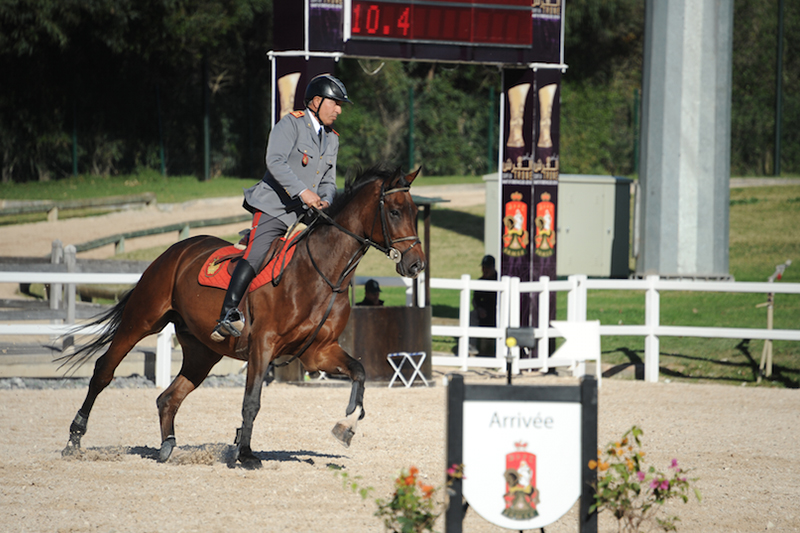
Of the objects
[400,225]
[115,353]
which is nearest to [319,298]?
[400,225]

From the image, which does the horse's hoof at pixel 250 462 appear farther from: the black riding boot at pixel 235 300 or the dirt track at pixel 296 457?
the black riding boot at pixel 235 300

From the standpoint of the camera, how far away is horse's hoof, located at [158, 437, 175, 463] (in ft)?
23.3

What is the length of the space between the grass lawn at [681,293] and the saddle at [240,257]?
7.99 m

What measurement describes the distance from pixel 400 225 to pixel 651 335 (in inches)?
288

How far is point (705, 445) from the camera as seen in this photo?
27.3ft

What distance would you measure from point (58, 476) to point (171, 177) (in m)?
28.7

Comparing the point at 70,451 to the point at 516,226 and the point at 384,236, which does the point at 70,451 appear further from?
the point at 516,226

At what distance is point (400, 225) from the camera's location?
6.48m

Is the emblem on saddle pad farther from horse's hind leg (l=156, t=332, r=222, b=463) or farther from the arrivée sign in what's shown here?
the arrivée sign

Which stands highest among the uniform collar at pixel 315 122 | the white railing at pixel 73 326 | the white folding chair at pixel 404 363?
the uniform collar at pixel 315 122

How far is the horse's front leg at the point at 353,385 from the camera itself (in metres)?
6.42

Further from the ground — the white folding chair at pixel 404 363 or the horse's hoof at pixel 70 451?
the horse's hoof at pixel 70 451

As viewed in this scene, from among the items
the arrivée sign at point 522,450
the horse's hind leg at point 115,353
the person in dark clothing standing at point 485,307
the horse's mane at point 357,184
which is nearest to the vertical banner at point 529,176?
the person in dark clothing standing at point 485,307

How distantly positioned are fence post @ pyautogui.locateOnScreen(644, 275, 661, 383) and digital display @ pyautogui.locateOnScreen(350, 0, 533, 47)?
3.86 metres
